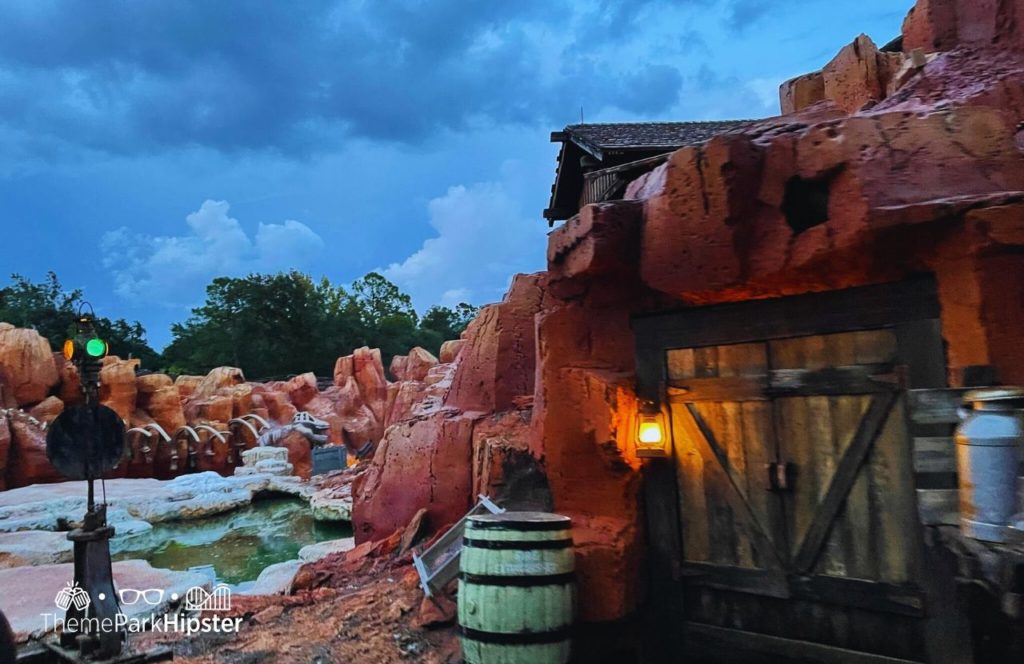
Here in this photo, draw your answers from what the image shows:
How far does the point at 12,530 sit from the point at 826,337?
1523cm

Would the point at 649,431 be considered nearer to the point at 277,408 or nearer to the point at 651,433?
the point at 651,433

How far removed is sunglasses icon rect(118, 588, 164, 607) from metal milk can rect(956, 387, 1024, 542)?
7.03 metres

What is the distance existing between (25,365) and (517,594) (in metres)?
24.5

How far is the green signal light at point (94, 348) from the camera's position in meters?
5.02

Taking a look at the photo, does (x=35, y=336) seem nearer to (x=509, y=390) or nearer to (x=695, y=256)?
(x=509, y=390)

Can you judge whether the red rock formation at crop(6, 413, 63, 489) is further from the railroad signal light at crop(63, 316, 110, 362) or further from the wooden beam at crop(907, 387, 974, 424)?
the wooden beam at crop(907, 387, 974, 424)

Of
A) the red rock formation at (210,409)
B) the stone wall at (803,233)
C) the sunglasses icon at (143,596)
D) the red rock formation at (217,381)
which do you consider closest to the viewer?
the stone wall at (803,233)

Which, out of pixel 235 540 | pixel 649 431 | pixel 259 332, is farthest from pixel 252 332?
pixel 649 431

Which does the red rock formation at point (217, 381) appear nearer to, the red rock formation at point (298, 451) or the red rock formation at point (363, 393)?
the red rock formation at point (363, 393)

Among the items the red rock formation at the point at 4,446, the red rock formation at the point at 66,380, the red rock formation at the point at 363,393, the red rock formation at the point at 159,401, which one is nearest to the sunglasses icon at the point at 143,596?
the red rock formation at the point at 4,446

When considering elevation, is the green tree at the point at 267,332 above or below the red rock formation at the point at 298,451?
above

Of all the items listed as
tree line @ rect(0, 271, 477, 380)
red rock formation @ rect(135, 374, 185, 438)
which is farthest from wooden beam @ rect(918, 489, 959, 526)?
tree line @ rect(0, 271, 477, 380)

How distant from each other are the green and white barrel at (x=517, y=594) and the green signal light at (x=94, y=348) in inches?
127

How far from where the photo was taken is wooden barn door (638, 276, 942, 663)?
3.75m
